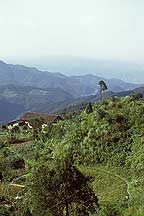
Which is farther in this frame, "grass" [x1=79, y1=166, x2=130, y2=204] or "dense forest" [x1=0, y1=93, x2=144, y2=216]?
"grass" [x1=79, y1=166, x2=130, y2=204]

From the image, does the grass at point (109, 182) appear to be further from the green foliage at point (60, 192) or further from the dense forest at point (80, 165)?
the green foliage at point (60, 192)

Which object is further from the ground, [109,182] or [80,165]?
[109,182]

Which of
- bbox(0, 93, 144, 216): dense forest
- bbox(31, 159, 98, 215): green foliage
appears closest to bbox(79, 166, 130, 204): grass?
bbox(0, 93, 144, 216): dense forest

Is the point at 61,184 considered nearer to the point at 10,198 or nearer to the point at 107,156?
the point at 10,198

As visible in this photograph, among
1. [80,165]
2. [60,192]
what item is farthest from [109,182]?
[60,192]

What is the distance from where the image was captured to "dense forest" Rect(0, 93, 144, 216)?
24766mm

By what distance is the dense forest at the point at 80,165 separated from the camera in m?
24.8

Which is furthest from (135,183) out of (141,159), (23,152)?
(23,152)

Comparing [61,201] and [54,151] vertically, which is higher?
[61,201]

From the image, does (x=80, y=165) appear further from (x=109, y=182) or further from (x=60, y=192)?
(x=60, y=192)

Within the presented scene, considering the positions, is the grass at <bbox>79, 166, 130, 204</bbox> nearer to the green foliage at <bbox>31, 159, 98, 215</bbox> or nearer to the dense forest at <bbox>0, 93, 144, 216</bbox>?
the dense forest at <bbox>0, 93, 144, 216</bbox>

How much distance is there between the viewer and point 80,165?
4412 cm

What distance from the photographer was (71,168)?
25.4 metres

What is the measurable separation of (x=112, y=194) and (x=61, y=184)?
10.5 meters
